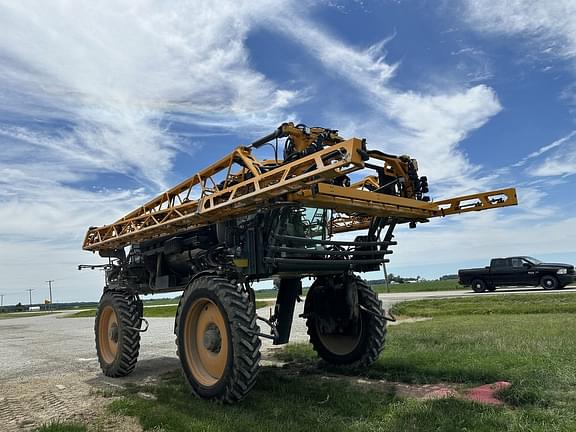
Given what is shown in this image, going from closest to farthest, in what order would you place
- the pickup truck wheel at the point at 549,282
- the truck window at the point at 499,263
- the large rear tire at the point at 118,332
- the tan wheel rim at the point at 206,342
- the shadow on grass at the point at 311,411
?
the shadow on grass at the point at 311,411, the tan wheel rim at the point at 206,342, the large rear tire at the point at 118,332, the pickup truck wheel at the point at 549,282, the truck window at the point at 499,263

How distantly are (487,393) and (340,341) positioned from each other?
3.12 m

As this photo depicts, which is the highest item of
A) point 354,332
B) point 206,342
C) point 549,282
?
point 206,342

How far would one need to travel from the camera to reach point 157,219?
866 centimetres

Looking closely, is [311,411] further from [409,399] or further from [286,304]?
[286,304]

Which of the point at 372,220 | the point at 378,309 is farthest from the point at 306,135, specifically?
the point at 378,309

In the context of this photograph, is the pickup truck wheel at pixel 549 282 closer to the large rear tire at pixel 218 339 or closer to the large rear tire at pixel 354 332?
the large rear tire at pixel 354 332

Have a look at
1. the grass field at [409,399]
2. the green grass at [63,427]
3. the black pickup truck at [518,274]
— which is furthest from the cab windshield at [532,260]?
the green grass at [63,427]

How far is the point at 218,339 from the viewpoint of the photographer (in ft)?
22.6

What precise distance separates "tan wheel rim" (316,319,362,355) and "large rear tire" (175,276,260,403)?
8.06 ft

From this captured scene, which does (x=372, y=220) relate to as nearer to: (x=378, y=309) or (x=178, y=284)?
(x=378, y=309)

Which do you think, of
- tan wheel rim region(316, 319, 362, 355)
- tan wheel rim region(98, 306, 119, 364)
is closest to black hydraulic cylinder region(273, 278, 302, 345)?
tan wheel rim region(316, 319, 362, 355)

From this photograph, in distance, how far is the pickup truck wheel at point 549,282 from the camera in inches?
1016

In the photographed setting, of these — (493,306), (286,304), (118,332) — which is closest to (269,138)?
(286,304)

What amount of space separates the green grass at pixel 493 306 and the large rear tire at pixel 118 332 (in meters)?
11.0
